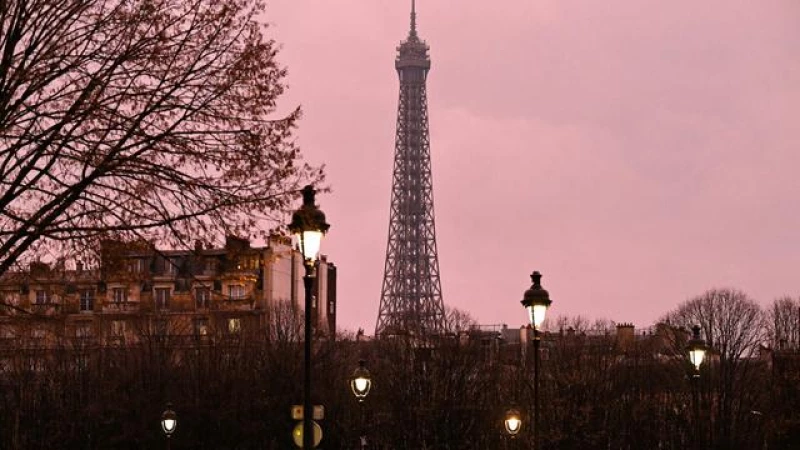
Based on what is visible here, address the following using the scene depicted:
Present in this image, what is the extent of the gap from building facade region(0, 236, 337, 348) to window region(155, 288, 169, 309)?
13cm

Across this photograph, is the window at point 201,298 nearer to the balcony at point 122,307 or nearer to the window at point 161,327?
the balcony at point 122,307

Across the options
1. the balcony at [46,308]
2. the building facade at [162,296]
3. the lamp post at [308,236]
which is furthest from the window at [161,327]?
the lamp post at [308,236]

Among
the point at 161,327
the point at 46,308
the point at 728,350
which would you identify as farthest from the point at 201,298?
the point at 46,308

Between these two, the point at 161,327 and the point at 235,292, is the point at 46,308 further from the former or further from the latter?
the point at 235,292

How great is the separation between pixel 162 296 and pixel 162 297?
0.15 m

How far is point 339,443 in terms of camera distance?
8388 cm

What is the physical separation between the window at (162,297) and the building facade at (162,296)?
0.13m

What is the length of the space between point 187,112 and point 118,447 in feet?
213

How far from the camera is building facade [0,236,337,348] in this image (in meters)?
24.1

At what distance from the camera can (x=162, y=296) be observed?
141625mm

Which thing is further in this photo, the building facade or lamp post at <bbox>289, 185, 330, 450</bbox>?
lamp post at <bbox>289, 185, 330, 450</bbox>

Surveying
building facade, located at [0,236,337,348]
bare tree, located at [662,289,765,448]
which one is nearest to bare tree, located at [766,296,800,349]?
bare tree, located at [662,289,765,448]

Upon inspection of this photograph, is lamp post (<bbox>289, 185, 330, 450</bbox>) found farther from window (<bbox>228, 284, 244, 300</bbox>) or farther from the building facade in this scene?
window (<bbox>228, 284, 244, 300</bbox>)

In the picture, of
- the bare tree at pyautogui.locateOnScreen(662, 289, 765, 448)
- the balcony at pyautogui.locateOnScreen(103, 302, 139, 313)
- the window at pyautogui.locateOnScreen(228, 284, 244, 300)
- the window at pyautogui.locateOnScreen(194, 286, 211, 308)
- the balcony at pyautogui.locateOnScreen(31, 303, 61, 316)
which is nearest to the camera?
the window at pyautogui.locateOnScreen(228, 284, 244, 300)
